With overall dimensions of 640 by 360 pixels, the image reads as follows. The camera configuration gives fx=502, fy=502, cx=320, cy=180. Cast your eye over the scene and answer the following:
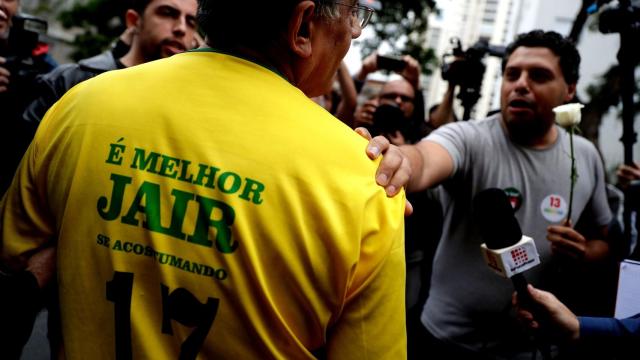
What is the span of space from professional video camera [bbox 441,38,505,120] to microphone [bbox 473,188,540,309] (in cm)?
195

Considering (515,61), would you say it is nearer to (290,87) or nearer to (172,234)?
(290,87)

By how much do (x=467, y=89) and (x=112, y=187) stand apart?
2939 mm

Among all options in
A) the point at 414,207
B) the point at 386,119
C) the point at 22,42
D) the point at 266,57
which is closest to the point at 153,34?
the point at 22,42

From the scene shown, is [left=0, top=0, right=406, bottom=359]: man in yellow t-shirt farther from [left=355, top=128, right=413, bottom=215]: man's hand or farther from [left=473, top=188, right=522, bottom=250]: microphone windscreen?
[left=473, top=188, right=522, bottom=250]: microphone windscreen

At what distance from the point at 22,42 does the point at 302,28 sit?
110 inches

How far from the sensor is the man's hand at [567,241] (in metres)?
2.15

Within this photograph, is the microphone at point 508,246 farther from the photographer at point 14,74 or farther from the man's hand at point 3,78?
the man's hand at point 3,78

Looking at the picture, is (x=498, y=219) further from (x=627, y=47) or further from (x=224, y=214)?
(x=627, y=47)

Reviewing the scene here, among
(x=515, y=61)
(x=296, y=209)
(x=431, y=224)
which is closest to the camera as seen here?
(x=296, y=209)

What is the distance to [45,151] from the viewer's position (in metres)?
1.10

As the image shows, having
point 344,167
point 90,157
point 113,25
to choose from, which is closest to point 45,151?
point 90,157

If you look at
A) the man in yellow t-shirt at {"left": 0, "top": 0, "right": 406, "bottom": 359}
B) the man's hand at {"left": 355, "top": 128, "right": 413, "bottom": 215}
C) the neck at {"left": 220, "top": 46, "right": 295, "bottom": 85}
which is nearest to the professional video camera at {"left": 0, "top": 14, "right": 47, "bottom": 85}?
the man in yellow t-shirt at {"left": 0, "top": 0, "right": 406, "bottom": 359}

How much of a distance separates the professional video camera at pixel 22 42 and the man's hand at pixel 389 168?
2.80 meters

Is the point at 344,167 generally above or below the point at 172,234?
above
